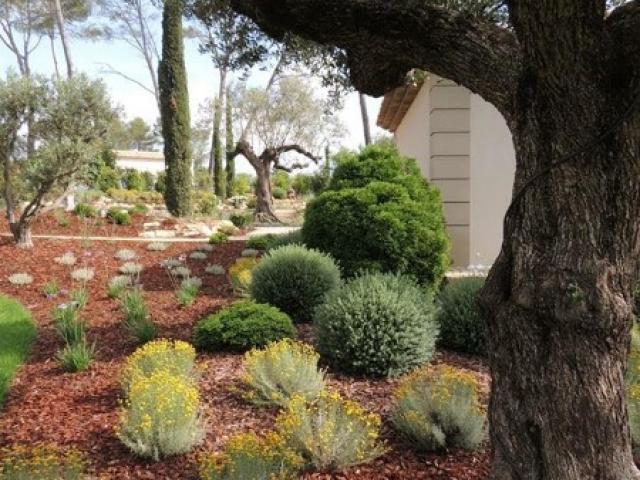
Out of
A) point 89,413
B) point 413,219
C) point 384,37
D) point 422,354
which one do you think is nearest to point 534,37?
point 384,37

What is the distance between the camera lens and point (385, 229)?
6.55m

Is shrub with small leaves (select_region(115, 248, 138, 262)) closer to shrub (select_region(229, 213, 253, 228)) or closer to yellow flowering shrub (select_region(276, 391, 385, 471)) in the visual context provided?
shrub (select_region(229, 213, 253, 228))

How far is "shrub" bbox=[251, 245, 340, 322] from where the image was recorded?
6.39 metres

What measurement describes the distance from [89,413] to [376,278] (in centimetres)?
251

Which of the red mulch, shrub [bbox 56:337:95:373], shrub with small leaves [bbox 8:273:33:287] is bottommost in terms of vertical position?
the red mulch

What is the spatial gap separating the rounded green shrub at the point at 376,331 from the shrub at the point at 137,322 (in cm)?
176

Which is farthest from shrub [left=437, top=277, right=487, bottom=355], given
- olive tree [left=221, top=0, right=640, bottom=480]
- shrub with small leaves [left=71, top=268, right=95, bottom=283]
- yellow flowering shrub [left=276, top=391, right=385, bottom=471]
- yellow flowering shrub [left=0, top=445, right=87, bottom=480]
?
shrub with small leaves [left=71, top=268, right=95, bottom=283]

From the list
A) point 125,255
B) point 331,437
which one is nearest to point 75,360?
point 331,437

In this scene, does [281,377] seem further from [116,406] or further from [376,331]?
[116,406]

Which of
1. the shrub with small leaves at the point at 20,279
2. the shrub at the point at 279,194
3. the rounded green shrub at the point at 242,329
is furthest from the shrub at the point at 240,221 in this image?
the shrub at the point at 279,194

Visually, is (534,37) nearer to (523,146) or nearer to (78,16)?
(523,146)

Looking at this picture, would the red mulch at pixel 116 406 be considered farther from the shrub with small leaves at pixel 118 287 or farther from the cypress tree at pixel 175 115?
the cypress tree at pixel 175 115

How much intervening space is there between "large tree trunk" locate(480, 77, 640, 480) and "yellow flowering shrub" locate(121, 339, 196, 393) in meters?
Answer: 2.66

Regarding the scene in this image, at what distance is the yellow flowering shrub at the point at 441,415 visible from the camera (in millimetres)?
3389
